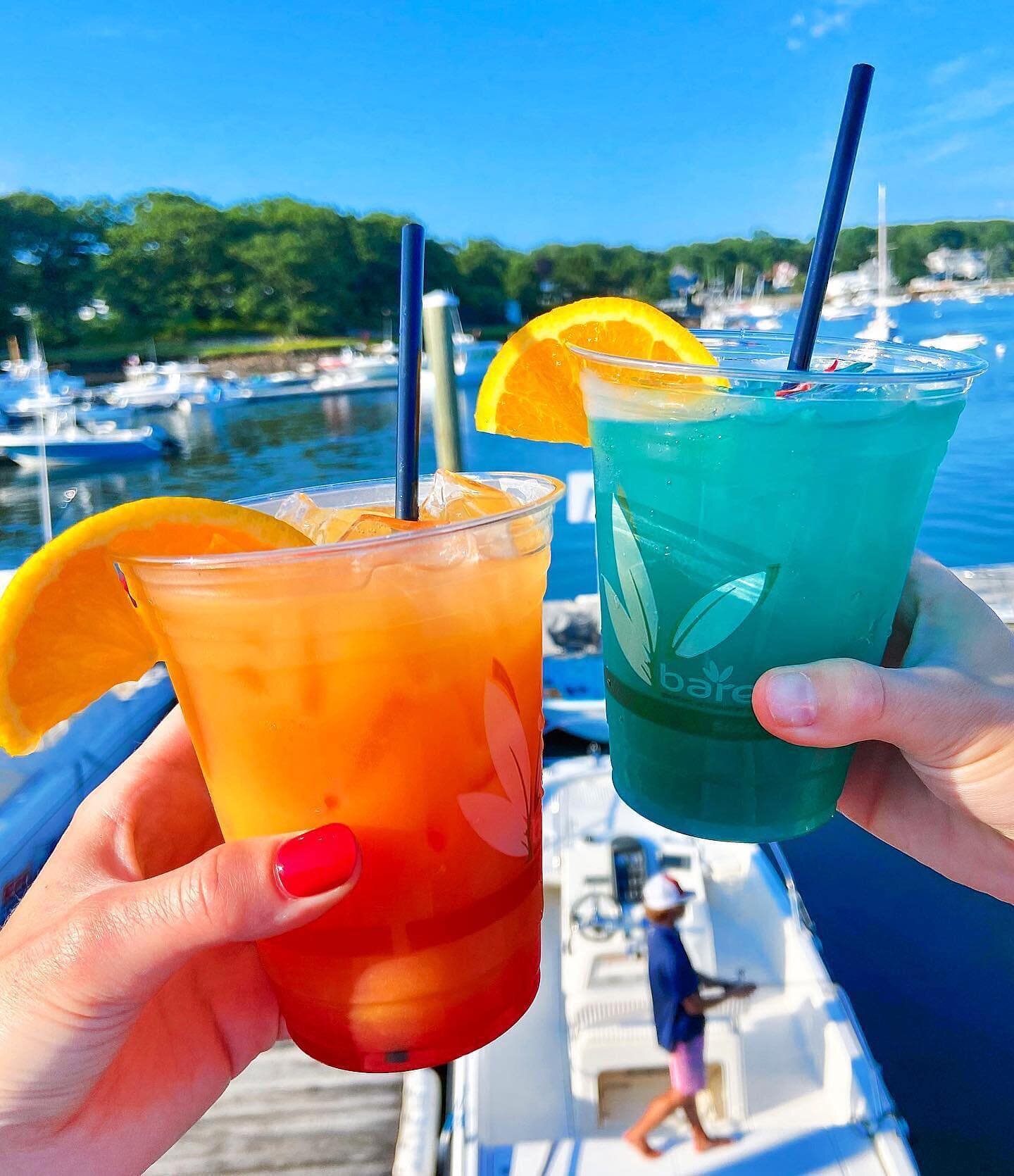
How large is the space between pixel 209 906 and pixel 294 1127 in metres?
4.15

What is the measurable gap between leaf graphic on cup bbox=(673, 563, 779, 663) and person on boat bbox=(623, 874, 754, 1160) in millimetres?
3115

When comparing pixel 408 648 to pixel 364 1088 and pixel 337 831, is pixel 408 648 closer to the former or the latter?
pixel 337 831

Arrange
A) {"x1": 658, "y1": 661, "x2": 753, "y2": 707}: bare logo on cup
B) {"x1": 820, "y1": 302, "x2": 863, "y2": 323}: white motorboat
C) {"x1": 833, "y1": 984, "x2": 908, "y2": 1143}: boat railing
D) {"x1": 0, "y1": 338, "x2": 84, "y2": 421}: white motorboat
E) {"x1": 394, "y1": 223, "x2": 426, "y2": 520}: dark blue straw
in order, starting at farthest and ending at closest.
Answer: {"x1": 820, "y1": 302, "x2": 863, "y2": 323}: white motorboat → {"x1": 0, "y1": 338, "x2": 84, "y2": 421}: white motorboat → {"x1": 833, "y1": 984, "x2": 908, "y2": 1143}: boat railing → {"x1": 658, "y1": 661, "x2": 753, "y2": 707}: bare logo on cup → {"x1": 394, "y1": 223, "x2": 426, "y2": 520}: dark blue straw

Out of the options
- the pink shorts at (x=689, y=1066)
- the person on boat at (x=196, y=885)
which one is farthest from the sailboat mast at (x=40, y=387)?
the person on boat at (x=196, y=885)

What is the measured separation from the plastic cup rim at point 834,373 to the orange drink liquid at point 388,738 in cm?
17

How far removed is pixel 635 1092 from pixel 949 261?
4445 centimetres

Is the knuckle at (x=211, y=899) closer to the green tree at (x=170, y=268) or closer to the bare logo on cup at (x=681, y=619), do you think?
the bare logo on cup at (x=681, y=619)

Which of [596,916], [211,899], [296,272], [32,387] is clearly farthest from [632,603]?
[296,272]

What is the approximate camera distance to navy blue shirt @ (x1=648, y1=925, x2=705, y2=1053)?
12.1 ft

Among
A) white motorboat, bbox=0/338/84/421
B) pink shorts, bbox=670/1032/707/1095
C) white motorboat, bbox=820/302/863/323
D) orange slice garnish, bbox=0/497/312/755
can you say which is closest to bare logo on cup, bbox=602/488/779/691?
orange slice garnish, bbox=0/497/312/755

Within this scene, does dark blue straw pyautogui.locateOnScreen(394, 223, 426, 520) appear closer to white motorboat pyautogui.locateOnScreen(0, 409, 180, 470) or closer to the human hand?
the human hand

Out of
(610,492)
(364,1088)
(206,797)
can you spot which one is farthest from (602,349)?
(364,1088)

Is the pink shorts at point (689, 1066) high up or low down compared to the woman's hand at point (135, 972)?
down

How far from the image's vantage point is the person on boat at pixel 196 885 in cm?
83
